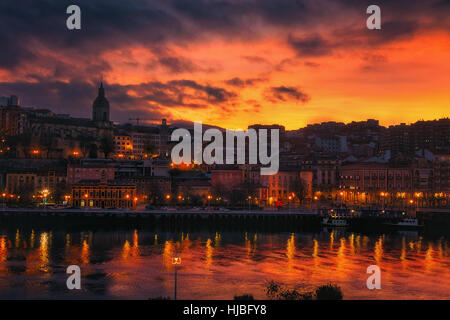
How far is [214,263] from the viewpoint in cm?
3800

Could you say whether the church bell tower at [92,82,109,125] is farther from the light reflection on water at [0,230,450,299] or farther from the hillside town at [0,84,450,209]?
the light reflection on water at [0,230,450,299]

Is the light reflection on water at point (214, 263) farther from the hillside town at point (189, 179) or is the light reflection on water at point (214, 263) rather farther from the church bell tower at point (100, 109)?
the church bell tower at point (100, 109)

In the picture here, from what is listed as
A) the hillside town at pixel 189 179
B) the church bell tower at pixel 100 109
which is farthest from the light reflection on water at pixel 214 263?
the church bell tower at pixel 100 109

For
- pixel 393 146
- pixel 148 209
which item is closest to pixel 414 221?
pixel 148 209

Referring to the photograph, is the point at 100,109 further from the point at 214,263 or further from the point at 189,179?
the point at 214,263

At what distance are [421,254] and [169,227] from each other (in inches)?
1284

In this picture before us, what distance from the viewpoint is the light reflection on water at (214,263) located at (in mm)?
29156

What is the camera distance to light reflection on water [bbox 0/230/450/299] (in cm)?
2916

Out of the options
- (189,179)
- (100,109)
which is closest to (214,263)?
(189,179)

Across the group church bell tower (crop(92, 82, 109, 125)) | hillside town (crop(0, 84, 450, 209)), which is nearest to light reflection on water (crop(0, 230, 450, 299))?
hillside town (crop(0, 84, 450, 209))
